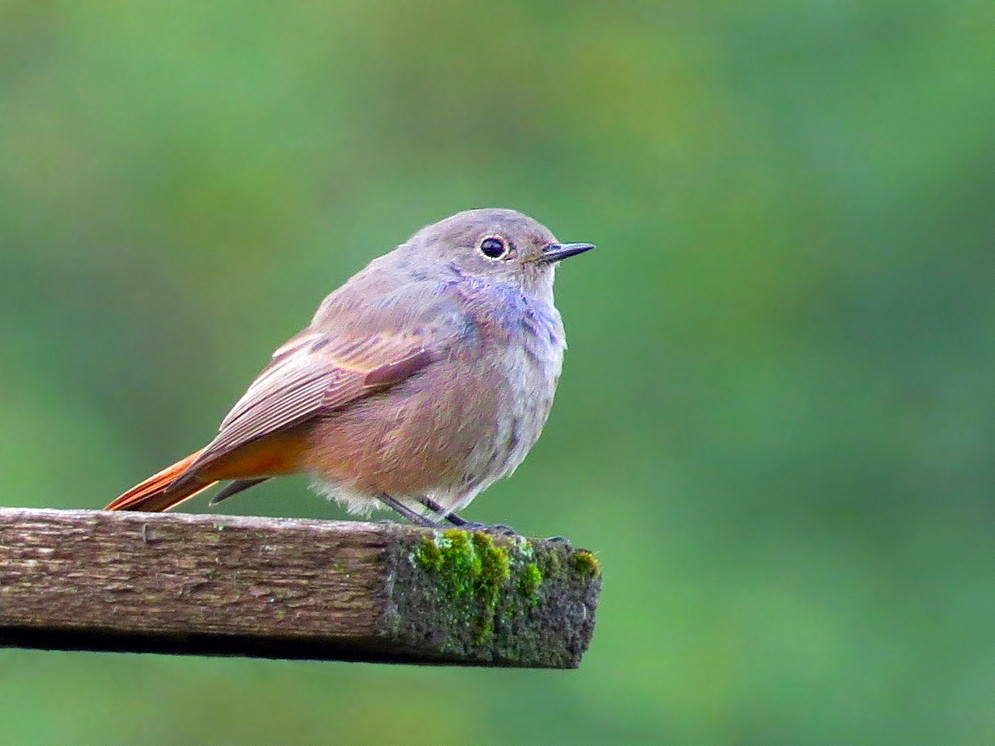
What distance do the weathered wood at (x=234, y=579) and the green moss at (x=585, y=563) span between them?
435 mm

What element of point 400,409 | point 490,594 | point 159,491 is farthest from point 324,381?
point 490,594

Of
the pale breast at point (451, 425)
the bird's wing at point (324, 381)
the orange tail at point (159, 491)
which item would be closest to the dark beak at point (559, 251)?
the pale breast at point (451, 425)

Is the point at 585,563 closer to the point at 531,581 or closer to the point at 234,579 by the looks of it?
the point at 531,581

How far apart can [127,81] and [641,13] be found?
4947 millimetres

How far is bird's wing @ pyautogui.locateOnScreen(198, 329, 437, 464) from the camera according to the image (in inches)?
233

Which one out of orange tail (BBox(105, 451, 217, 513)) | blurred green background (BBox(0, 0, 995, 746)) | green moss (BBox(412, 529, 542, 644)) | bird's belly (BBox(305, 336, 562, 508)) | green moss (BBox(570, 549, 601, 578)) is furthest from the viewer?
blurred green background (BBox(0, 0, 995, 746))

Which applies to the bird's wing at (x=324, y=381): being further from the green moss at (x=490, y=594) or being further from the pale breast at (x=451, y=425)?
the green moss at (x=490, y=594)

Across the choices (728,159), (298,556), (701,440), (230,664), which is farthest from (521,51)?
(298,556)

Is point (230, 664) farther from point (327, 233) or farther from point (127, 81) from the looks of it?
point (127, 81)

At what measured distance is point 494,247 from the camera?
6.95 meters

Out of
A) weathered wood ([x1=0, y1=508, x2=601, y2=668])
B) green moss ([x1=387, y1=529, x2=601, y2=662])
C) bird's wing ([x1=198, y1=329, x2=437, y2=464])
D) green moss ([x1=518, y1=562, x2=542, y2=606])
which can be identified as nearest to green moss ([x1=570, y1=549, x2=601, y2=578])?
green moss ([x1=387, y1=529, x2=601, y2=662])

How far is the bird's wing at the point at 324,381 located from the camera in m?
5.91

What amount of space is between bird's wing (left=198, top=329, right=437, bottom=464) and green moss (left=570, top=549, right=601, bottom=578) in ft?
5.67

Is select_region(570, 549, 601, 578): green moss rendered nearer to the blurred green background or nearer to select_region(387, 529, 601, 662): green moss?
select_region(387, 529, 601, 662): green moss
